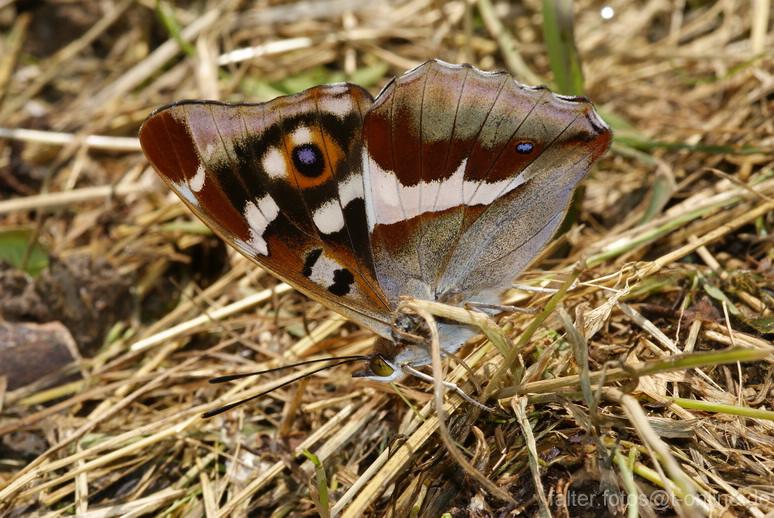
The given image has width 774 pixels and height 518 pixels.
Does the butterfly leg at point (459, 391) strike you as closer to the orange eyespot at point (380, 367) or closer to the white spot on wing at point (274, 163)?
the orange eyespot at point (380, 367)

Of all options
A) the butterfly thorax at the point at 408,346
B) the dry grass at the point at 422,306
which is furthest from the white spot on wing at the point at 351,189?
the dry grass at the point at 422,306

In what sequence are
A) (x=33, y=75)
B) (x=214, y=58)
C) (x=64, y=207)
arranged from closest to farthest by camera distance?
(x=64, y=207)
(x=214, y=58)
(x=33, y=75)

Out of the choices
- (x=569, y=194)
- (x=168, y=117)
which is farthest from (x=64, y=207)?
(x=569, y=194)

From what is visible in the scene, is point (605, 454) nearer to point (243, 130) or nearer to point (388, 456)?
point (388, 456)

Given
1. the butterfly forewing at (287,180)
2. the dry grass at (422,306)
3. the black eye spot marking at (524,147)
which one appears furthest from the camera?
the black eye spot marking at (524,147)

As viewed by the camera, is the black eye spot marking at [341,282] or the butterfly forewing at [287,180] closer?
the butterfly forewing at [287,180]

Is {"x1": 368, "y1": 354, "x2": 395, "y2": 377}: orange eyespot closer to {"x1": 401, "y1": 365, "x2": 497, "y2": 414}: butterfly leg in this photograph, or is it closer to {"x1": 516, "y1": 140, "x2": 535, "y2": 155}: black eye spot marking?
{"x1": 401, "y1": 365, "x2": 497, "y2": 414}: butterfly leg

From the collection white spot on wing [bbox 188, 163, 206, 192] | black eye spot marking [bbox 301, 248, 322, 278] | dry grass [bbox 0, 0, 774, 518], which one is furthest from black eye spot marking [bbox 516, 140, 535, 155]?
white spot on wing [bbox 188, 163, 206, 192]
